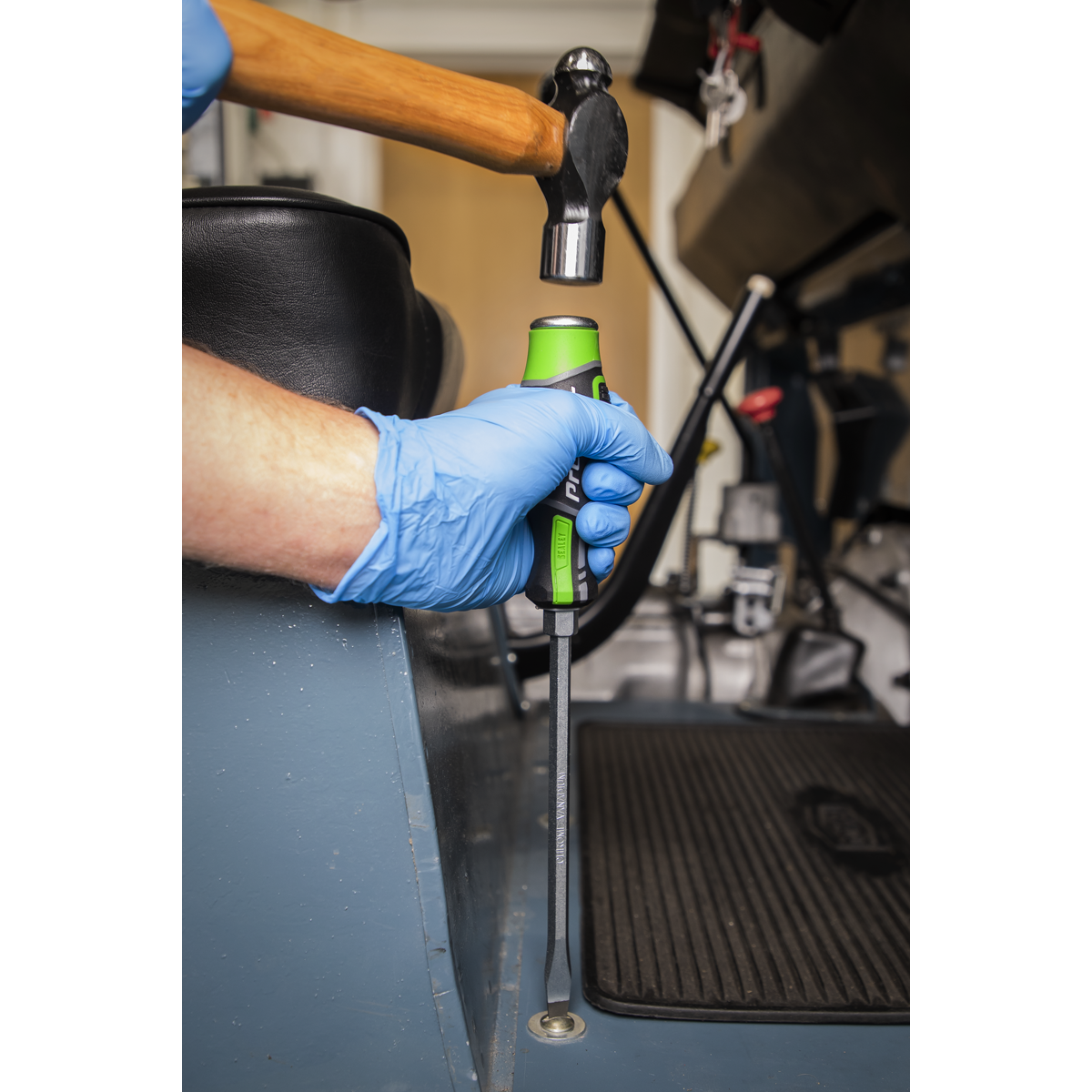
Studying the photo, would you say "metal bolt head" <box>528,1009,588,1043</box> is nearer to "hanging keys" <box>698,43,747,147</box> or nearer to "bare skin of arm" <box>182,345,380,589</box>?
"bare skin of arm" <box>182,345,380,589</box>

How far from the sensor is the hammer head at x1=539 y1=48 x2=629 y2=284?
531 mm

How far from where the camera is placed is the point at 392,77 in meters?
0.42

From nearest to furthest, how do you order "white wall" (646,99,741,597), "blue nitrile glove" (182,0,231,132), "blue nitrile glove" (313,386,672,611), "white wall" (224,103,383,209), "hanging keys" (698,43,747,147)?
"blue nitrile glove" (182,0,231,132), "blue nitrile glove" (313,386,672,611), "hanging keys" (698,43,747,147), "white wall" (224,103,383,209), "white wall" (646,99,741,597)

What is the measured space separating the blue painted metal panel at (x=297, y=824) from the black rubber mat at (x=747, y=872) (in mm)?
235

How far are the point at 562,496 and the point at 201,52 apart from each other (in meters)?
0.32

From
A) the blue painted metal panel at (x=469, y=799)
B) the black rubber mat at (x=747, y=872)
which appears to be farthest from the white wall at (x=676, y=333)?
the blue painted metal panel at (x=469, y=799)

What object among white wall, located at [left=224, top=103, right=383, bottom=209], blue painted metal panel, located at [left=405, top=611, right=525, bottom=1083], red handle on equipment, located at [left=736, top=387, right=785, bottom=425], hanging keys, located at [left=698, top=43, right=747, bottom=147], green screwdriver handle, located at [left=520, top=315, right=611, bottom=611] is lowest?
blue painted metal panel, located at [left=405, top=611, right=525, bottom=1083]

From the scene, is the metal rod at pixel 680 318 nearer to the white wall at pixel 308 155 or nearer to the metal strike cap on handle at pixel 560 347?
the metal strike cap on handle at pixel 560 347

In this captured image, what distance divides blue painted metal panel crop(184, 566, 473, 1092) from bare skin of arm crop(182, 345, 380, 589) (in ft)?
0.16

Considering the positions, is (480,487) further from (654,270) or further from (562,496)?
(654,270)

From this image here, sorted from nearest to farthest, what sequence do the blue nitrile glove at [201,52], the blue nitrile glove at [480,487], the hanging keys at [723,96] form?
the blue nitrile glove at [201,52]
the blue nitrile glove at [480,487]
the hanging keys at [723,96]

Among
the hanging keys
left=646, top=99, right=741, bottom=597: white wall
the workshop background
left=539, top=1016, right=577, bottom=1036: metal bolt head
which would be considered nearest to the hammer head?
left=539, top=1016, right=577, bottom=1036: metal bolt head

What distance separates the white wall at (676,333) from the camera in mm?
3420

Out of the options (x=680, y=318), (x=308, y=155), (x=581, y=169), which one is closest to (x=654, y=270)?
(x=680, y=318)
